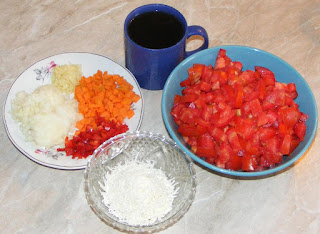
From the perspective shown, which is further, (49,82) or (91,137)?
(49,82)

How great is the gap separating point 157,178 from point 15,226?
0.48 metres

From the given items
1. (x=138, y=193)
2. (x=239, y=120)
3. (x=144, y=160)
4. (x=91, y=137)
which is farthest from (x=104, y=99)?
(x=239, y=120)

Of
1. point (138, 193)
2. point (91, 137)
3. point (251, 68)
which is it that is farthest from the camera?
point (251, 68)

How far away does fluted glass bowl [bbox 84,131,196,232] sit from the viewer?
4.03 ft

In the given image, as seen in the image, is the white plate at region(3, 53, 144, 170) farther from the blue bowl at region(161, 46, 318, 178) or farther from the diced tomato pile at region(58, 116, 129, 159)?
the blue bowl at region(161, 46, 318, 178)

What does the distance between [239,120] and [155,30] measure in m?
0.45

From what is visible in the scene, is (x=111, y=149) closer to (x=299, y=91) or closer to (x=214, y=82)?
(x=214, y=82)

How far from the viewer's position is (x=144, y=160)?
141 cm

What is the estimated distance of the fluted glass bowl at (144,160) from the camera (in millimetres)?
1229

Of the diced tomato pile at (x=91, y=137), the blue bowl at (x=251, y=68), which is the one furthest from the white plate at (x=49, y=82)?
the blue bowl at (x=251, y=68)

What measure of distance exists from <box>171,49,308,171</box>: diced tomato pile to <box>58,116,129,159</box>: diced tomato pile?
0.71ft

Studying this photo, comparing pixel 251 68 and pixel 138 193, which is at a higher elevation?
pixel 251 68

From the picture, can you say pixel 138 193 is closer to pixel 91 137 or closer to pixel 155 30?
pixel 91 137

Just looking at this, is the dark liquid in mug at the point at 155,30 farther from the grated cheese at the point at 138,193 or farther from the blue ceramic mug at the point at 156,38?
the grated cheese at the point at 138,193
